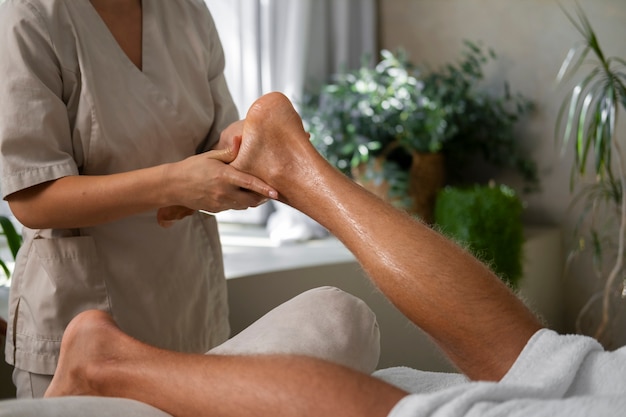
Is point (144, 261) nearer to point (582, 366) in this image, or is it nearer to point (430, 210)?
point (582, 366)

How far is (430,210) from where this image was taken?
3.74 m

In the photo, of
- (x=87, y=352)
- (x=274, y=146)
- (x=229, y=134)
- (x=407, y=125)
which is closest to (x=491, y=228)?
(x=407, y=125)

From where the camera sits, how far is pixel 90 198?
5.39 feet

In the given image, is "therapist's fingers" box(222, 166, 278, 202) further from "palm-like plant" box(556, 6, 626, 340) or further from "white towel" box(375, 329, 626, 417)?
"palm-like plant" box(556, 6, 626, 340)

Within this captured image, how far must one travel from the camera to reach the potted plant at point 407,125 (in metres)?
3.60

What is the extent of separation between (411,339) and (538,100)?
133 centimetres

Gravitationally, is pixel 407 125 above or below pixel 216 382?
below

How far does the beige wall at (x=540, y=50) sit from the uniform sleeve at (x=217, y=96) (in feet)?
6.88

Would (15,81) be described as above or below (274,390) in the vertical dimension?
above

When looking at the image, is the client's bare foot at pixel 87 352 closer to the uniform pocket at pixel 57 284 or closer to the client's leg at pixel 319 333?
the client's leg at pixel 319 333

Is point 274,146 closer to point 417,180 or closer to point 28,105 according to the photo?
point 28,105

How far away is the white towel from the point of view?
3.62 feet

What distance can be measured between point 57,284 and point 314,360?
71 cm

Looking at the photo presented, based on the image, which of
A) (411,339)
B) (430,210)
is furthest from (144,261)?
(430,210)
